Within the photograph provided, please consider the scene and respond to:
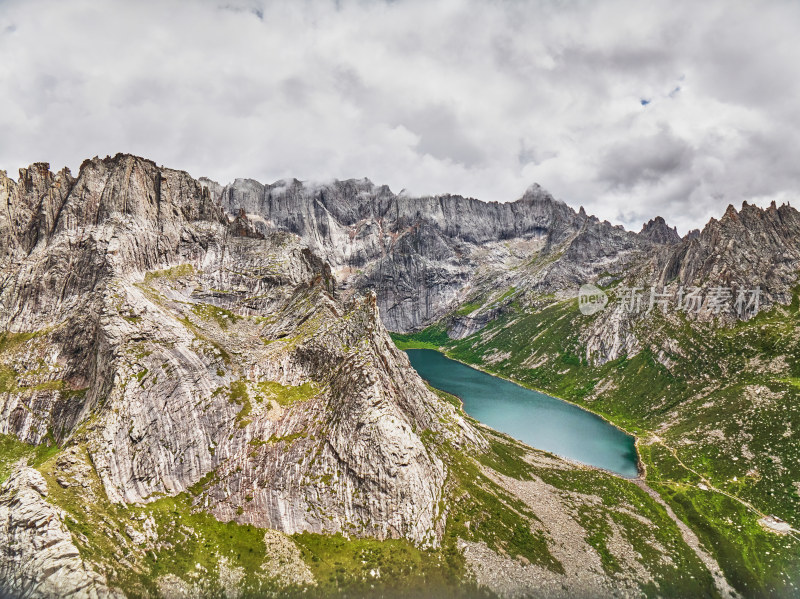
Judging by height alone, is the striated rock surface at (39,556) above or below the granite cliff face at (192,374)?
below

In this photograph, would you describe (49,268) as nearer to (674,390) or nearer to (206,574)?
(206,574)

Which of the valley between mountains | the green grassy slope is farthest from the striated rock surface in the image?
the green grassy slope

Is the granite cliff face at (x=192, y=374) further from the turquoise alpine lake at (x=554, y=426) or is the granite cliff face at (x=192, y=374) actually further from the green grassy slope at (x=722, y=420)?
the green grassy slope at (x=722, y=420)

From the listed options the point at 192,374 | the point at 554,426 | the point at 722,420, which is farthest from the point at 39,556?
the point at 722,420

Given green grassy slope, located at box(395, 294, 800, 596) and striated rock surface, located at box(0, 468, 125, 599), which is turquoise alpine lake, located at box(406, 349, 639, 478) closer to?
green grassy slope, located at box(395, 294, 800, 596)

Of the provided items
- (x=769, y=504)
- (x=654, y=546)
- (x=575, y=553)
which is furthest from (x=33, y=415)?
(x=769, y=504)

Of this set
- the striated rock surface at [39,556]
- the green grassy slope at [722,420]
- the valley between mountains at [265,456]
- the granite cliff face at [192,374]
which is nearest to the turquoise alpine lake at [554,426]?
the green grassy slope at [722,420]
